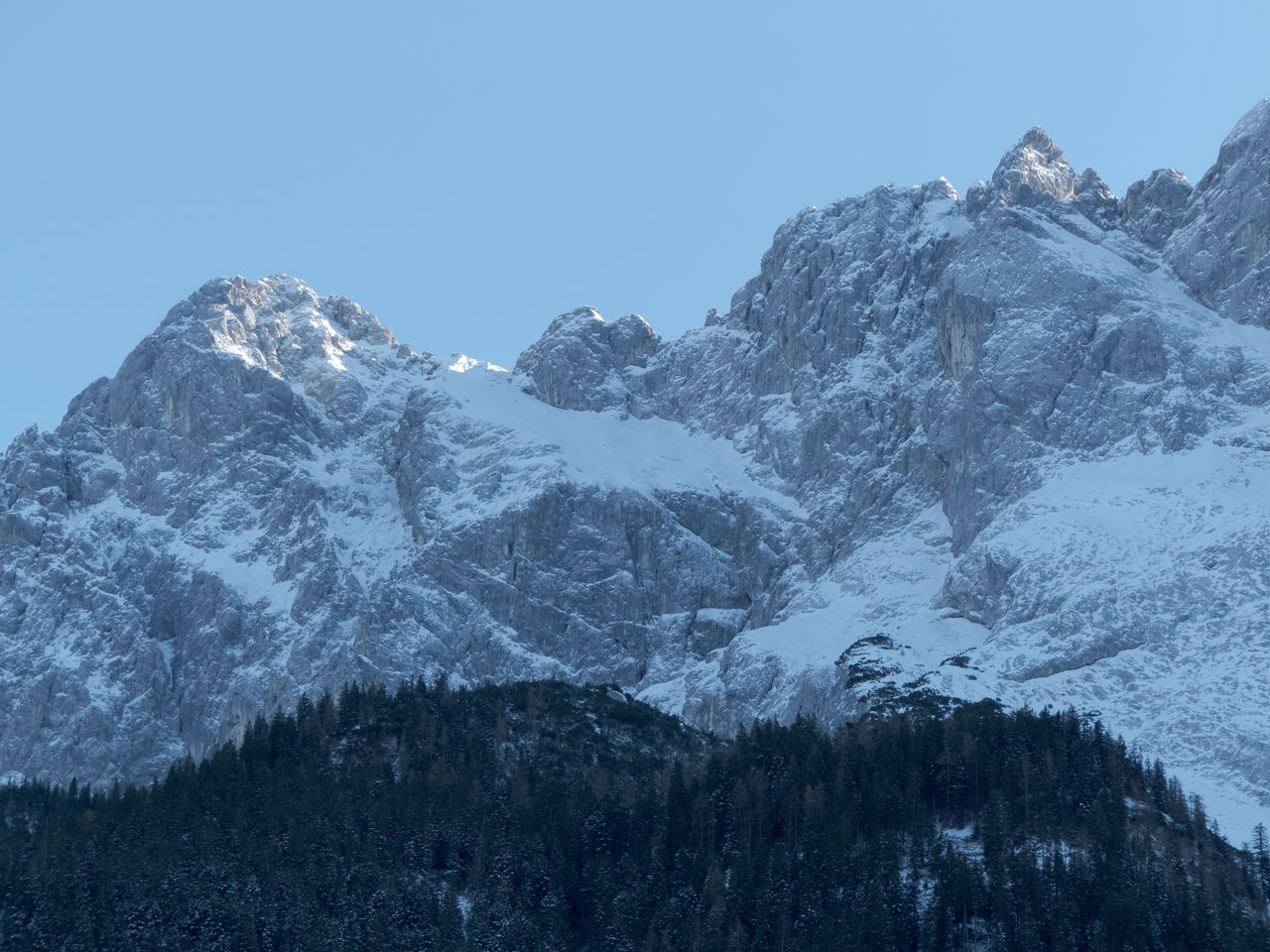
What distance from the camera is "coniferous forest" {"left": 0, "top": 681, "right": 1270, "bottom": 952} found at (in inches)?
5527

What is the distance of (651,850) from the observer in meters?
158

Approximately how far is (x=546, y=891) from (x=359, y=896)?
15.2 meters

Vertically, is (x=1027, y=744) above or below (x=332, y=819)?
above

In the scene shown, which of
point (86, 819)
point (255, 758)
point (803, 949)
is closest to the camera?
point (803, 949)

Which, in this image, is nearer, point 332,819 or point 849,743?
point 332,819

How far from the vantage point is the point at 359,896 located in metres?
145

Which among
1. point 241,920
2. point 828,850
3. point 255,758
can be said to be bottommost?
point 241,920

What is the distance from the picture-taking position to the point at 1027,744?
169000 millimetres

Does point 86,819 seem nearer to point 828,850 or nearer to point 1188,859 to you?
point 828,850

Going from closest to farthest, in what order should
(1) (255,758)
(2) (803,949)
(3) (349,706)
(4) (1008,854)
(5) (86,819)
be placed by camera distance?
(2) (803,949), (4) (1008,854), (5) (86,819), (1) (255,758), (3) (349,706)

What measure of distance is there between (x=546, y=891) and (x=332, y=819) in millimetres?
19895

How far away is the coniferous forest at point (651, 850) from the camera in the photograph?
140375mm

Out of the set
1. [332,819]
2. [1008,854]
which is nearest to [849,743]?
[1008,854]

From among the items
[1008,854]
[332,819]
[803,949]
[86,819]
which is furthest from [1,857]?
[1008,854]
